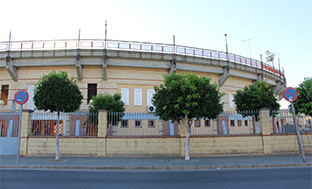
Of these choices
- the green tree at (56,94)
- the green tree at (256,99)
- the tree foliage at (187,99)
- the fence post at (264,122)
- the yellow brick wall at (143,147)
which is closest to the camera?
the tree foliage at (187,99)

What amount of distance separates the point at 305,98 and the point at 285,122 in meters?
1.83

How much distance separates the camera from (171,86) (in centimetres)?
1074

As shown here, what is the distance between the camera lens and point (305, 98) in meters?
12.9

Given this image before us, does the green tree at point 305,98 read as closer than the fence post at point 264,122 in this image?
No

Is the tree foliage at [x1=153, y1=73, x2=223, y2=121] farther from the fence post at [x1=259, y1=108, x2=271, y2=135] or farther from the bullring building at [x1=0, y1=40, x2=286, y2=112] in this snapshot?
the bullring building at [x1=0, y1=40, x2=286, y2=112]

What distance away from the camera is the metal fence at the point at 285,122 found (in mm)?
12742

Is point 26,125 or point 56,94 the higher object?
point 56,94

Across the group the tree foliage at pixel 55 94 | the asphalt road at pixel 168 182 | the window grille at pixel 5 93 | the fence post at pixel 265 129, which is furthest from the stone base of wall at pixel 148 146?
the window grille at pixel 5 93

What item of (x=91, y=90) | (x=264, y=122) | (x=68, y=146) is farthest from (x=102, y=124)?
(x=264, y=122)

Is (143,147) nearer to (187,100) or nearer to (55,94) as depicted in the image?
(187,100)

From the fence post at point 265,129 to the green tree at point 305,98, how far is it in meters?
2.39

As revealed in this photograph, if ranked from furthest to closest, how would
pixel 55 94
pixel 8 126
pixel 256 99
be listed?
pixel 256 99 → pixel 8 126 → pixel 55 94

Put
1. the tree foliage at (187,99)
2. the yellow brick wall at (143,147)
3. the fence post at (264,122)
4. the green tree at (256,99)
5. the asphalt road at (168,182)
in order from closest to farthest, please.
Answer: the asphalt road at (168,182)
the tree foliage at (187,99)
the yellow brick wall at (143,147)
the fence post at (264,122)
the green tree at (256,99)

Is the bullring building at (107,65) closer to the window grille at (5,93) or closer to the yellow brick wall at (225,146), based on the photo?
the window grille at (5,93)
